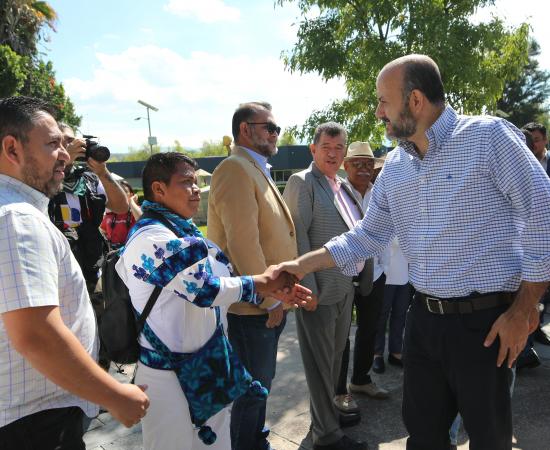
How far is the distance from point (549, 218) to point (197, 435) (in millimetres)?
1799

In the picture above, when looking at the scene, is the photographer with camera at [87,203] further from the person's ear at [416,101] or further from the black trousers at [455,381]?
the black trousers at [455,381]

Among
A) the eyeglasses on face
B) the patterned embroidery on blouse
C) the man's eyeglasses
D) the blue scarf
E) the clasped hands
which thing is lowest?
the clasped hands

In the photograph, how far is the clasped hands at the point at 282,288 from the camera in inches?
98.1

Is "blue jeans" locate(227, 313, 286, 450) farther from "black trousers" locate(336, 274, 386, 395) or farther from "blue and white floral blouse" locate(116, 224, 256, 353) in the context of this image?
"black trousers" locate(336, 274, 386, 395)

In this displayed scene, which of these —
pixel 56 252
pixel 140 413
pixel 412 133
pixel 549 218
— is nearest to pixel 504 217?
pixel 549 218

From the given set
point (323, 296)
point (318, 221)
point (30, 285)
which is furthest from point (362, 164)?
point (30, 285)

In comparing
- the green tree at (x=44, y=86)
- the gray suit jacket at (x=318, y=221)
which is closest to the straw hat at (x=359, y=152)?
the gray suit jacket at (x=318, y=221)

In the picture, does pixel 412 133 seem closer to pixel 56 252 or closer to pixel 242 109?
pixel 242 109

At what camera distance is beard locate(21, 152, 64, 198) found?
167 centimetres

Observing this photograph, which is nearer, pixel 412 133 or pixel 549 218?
pixel 549 218

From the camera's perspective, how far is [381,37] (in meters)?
8.34

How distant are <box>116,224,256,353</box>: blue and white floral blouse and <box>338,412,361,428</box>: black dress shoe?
179 cm

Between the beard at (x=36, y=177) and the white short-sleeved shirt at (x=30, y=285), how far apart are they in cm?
2

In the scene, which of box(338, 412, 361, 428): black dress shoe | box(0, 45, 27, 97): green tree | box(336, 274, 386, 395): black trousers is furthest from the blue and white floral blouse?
box(0, 45, 27, 97): green tree
